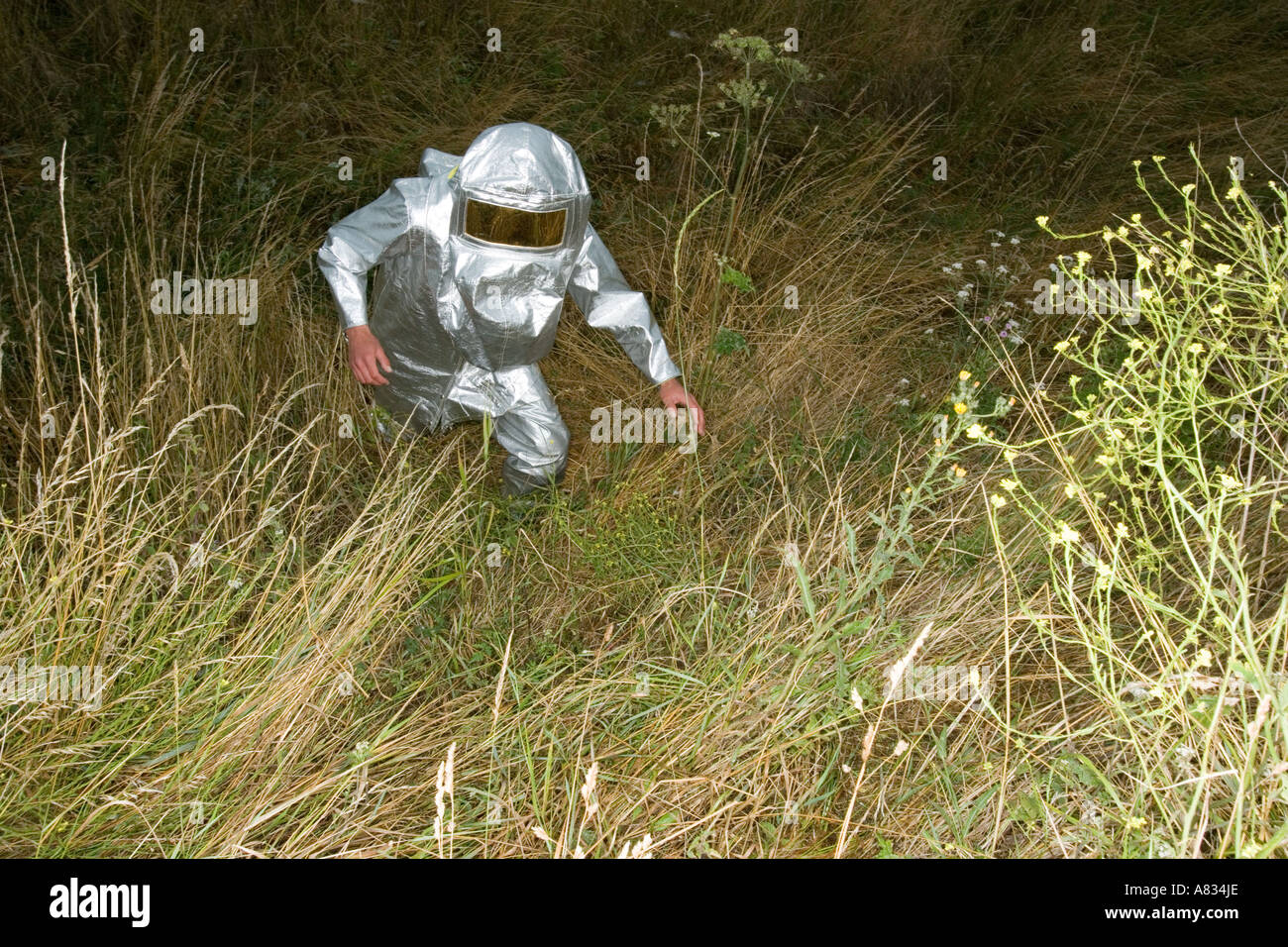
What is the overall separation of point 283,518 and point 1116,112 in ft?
12.0

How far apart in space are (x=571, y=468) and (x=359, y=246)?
0.93m

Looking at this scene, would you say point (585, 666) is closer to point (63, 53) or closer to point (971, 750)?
point (971, 750)

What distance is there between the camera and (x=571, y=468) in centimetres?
332

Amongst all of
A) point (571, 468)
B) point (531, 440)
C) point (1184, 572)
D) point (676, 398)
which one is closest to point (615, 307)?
point (676, 398)

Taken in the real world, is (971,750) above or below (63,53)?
below

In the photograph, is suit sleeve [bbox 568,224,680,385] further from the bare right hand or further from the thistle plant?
the thistle plant

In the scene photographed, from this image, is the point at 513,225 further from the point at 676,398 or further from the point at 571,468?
the point at 571,468

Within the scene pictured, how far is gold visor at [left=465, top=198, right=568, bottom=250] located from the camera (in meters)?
2.67

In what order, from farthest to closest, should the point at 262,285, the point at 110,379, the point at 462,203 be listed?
the point at 262,285, the point at 110,379, the point at 462,203

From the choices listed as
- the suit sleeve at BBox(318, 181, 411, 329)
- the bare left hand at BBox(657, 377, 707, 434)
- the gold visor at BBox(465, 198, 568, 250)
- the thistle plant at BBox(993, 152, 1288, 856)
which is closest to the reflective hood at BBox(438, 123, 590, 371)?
the gold visor at BBox(465, 198, 568, 250)

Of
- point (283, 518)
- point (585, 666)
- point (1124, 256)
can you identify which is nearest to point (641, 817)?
point (585, 666)

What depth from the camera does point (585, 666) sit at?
2.45m

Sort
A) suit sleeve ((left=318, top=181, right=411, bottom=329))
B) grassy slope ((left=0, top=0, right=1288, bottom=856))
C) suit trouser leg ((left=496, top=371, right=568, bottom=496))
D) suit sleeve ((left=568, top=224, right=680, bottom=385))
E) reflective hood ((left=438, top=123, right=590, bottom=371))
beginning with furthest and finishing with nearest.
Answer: suit trouser leg ((left=496, top=371, right=568, bottom=496))
suit sleeve ((left=568, top=224, right=680, bottom=385))
suit sleeve ((left=318, top=181, right=411, bottom=329))
reflective hood ((left=438, top=123, right=590, bottom=371))
grassy slope ((left=0, top=0, right=1288, bottom=856))

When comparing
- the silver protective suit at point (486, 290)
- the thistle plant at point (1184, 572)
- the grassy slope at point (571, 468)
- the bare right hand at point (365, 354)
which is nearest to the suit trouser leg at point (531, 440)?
the silver protective suit at point (486, 290)
